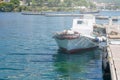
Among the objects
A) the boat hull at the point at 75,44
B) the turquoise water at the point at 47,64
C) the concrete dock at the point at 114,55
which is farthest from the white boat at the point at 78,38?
the concrete dock at the point at 114,55

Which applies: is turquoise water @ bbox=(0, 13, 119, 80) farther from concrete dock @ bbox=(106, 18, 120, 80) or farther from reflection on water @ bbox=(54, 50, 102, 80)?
concrete dock @ bbox=(106, 18, 120, 80)

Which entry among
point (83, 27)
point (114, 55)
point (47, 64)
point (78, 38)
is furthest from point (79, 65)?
point (83, 27)

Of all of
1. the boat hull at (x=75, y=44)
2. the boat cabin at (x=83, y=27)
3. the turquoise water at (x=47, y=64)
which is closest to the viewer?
the turquoise water at (x=47, y=64)

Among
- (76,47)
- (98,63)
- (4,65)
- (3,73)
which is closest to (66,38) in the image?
(76,47)

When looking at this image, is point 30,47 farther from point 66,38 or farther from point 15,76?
point 15,76

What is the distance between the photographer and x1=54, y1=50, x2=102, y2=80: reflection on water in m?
30.4

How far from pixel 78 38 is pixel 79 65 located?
632cm

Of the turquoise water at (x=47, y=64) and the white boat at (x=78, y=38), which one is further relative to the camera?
the white boat at (x=78, y=38)

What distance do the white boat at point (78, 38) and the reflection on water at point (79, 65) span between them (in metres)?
0.78

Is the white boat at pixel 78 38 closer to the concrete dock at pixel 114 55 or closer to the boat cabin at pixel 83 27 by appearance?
the boat cabin at pixel 83 27

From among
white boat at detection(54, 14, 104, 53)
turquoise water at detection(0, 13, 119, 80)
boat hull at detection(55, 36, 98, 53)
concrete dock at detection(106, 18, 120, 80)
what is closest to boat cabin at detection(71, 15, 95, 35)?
white boat at detection(54, 14, 104, 53)

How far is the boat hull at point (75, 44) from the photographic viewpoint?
4050 cm

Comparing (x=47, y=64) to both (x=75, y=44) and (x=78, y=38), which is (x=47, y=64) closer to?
(x=75, y=44)

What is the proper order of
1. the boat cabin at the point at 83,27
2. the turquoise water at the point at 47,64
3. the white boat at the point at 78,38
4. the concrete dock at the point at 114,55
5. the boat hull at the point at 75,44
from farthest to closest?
the boat cabin at the point at 83,27, the boat hull at the point at 75,44, the white boat at the point at 78,38, the turquoise water at the point at 47,64, the concrete dock at the point at 114,55
